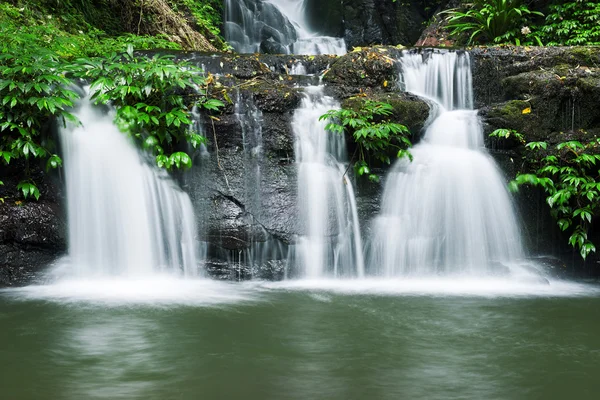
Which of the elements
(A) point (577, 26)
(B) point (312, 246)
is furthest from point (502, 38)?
(B) point (312, 246)

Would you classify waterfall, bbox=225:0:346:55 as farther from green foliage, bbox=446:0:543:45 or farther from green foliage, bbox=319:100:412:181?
green foliage, bbox=319:100:412:181

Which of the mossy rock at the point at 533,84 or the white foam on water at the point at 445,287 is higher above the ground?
the mossy rock at the point at 533,84

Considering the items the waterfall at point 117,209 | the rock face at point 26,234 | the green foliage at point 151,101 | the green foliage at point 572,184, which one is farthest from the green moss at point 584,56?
the rock face at point 26,234

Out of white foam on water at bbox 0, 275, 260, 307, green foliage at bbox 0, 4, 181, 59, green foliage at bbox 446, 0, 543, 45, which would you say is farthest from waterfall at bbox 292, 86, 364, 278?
green foliage at bbox 446, 0, 543, 45

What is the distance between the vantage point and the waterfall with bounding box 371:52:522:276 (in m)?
6.15

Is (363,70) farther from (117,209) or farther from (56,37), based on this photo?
(56,37)

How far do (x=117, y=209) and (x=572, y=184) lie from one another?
5.33 m

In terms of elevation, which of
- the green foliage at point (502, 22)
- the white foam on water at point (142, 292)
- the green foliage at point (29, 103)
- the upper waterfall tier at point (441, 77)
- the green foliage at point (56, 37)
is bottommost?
the white foam on water at point (142, 292)

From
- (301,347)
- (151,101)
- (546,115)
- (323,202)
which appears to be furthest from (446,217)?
(151,101)

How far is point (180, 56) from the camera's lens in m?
7.53

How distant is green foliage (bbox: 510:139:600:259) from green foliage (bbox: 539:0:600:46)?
394 cm

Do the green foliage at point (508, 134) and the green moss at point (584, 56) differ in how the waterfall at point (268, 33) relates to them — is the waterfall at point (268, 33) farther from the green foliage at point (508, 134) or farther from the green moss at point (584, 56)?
the green foliage at point (508, 134)

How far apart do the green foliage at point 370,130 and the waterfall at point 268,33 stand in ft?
20.7

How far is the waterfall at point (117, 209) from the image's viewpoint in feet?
19.0
